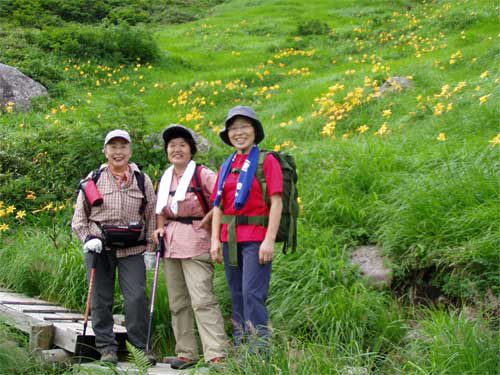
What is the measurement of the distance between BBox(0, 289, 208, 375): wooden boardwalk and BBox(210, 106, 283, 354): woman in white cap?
0.54 meters

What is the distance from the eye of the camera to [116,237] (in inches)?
207

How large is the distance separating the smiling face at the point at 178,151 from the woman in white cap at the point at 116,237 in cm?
39

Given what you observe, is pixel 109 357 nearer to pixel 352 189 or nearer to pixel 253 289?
pixel 253 289

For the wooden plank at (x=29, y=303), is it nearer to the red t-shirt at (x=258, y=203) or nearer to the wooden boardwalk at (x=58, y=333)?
the wooden boardwalk at (x=58, y=333)

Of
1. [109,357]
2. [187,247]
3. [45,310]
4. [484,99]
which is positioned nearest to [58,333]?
[109,357]

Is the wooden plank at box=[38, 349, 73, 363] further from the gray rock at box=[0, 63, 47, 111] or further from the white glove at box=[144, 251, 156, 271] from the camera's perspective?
the gray rock at box=[0, 63, 47, 111]

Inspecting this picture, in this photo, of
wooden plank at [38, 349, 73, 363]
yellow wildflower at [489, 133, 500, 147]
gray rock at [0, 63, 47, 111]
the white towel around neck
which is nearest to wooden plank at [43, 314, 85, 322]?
wooden plank at [38, 349, 73, 363]

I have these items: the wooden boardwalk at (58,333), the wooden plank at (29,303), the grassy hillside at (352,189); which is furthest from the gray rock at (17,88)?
the wooden boardwalk at (58,333)

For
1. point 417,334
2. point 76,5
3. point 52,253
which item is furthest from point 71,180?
point 76,5

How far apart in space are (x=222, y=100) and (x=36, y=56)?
5.98 meters

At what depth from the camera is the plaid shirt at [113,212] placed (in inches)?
209

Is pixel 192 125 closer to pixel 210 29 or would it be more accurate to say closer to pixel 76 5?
pixel 210 29

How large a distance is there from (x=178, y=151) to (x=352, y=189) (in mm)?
2145

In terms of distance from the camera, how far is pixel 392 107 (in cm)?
Answer: 982
